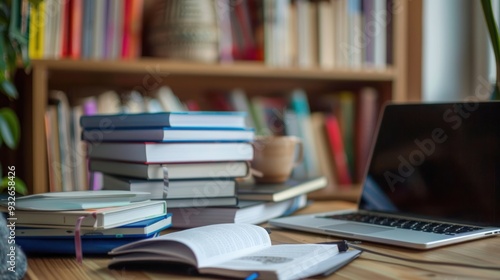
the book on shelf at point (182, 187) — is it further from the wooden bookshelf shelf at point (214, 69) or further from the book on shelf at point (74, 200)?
the wooden bookshelf shelf at point (214, 69)

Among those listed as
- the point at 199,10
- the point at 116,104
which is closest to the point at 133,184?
the point at 116,104

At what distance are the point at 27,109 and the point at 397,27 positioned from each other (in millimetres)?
1159

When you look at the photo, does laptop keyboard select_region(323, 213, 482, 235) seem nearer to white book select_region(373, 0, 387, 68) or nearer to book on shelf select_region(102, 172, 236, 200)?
book on shelf select_region(102, 172, 236, 200)

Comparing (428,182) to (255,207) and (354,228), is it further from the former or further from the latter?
(255,207)

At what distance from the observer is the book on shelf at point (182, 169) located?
1029 mm

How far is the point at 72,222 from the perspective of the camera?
82 centimetres

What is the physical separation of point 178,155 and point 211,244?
317 millimetres

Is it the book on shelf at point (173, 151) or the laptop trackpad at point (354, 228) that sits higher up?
the book on shelf at point (173, 151)

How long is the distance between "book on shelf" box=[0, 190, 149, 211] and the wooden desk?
70 millimetres

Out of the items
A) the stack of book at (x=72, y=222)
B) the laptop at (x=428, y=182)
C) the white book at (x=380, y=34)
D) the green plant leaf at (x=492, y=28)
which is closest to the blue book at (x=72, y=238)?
the stack of book at (x=72, y=222)

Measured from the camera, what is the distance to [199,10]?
1.85m

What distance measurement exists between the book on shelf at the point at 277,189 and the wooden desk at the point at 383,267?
216mm

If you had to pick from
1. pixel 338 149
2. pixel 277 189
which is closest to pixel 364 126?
pixel 338 149

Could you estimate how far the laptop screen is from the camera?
3.18 ft
